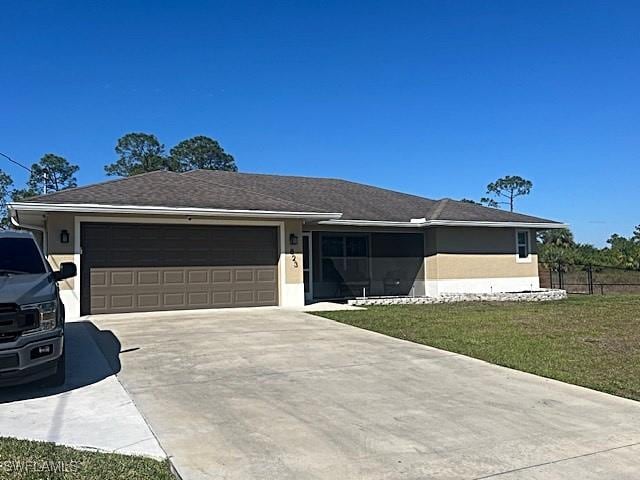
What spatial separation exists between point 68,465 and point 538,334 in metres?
9.46

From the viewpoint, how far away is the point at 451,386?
22.9 ft

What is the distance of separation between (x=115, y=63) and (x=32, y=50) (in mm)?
2598

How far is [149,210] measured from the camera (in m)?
13.3

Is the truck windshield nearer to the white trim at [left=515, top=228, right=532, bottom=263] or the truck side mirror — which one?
the truck side mirror

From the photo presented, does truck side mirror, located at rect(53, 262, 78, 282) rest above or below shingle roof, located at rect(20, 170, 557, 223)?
below

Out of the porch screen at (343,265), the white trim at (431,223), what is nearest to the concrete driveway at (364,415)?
the white trim at (431,223)

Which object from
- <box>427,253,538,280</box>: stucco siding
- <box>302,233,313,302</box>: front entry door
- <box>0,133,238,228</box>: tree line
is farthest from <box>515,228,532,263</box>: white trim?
<box>0,133,238,228</box>: tree line

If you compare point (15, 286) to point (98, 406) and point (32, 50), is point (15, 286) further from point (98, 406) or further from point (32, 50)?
point (32, 50)

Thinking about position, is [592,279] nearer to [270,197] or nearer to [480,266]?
[480,266]

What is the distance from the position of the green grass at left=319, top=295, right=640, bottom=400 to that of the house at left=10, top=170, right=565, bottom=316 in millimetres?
2348

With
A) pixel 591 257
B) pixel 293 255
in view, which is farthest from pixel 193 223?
pixel 591 257

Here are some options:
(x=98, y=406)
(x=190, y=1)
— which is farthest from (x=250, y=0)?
(x=98, y=406)

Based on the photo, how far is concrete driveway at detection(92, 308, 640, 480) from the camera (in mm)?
4355

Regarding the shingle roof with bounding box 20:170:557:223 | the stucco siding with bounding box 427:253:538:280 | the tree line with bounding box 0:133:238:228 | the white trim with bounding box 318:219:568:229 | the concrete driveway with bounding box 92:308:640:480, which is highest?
the tree line with bounding box 0:133:238:228
